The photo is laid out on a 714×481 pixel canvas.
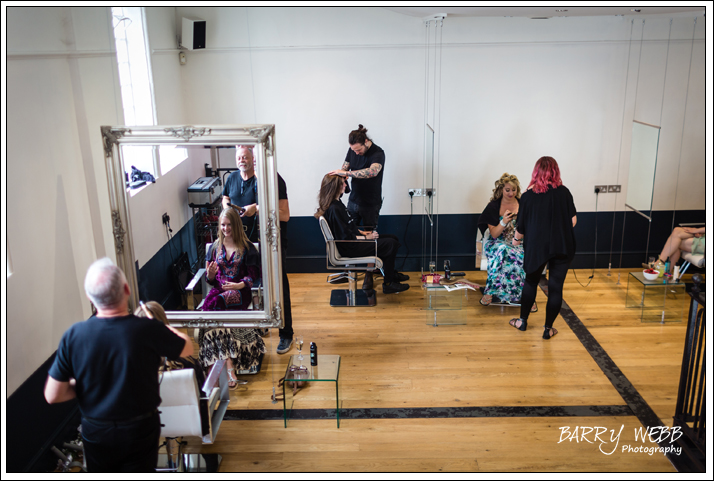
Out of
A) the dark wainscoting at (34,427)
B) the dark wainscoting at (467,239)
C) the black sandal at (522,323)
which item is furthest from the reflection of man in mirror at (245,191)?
the dark wainscoting at (467,239)

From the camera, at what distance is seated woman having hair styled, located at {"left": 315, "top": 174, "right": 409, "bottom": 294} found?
16.0ft

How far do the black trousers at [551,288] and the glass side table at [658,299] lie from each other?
2.93 ft

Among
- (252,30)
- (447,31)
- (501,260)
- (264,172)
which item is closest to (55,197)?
(264,172)

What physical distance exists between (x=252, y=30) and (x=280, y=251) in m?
3.19

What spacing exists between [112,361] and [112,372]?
0.18 feet

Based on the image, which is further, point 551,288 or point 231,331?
point 551,288

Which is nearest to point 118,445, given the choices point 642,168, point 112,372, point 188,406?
point 112,372

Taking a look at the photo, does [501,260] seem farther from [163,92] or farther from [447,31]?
[163,92]

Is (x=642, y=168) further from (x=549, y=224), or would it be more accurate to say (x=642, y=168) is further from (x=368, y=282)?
(x=368, y=282)

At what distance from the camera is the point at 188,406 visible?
2818mm

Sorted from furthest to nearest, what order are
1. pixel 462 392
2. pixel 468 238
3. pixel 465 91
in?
1. pixel 468 238
2. pixel 465 91
3. pixel 462 392

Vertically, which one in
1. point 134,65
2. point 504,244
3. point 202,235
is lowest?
point 504,244

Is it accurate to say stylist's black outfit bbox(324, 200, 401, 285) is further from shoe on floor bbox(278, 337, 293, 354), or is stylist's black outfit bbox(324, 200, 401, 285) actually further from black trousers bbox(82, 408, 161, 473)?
black trousers bbox(82, 408, 161, 473)

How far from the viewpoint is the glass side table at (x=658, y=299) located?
4.94 metres
